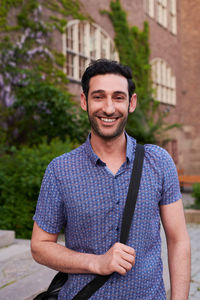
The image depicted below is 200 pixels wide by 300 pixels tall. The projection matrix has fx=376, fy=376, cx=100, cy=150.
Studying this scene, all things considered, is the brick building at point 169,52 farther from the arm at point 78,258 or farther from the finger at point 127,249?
the finger at point 127,249

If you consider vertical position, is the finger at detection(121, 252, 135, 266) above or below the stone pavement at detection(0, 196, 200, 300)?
above

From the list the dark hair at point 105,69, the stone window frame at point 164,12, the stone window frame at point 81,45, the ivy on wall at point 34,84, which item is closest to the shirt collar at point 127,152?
the dark hair at point 105,69

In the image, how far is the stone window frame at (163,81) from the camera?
55.5 ft

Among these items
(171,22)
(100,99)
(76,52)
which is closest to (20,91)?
(76,52)

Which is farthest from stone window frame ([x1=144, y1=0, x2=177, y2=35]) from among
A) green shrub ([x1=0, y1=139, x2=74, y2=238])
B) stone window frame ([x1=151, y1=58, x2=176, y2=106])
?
green shrub ([x1=0, y1=139, x2=74, y2=238])

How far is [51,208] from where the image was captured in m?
1.59

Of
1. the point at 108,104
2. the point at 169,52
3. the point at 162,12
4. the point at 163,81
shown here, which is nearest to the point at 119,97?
the point at 108,104

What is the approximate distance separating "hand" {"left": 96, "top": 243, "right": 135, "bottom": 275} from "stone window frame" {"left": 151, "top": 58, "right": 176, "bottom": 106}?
15.3 meters

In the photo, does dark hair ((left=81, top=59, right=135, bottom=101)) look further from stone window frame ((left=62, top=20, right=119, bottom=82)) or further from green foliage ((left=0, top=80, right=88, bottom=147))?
stone window frame ((left=62, top=20, right=119, bottom=82))

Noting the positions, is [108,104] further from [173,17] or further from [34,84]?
[173,17]

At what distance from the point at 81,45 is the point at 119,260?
11.6 m

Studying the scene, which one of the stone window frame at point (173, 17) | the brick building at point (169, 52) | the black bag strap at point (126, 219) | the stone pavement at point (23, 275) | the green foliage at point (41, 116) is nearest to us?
the black bag strap at point (126, 219)

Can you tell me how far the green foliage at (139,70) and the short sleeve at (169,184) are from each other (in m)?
10.6

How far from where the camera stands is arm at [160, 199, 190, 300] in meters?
1.62
